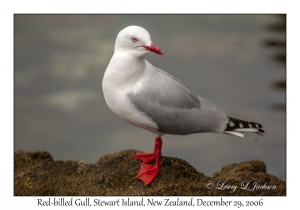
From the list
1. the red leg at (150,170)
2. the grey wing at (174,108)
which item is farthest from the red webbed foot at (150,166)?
the grey wing at (174,108)

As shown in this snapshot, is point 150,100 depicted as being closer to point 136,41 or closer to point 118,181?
point 136,41

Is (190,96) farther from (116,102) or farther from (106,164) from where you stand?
(106,164)

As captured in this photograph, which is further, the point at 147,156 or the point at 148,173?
the point at 147,156

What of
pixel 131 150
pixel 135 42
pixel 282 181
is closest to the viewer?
pixel 135 42

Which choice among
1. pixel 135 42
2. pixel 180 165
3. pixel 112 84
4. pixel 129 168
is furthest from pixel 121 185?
pixel 135 42

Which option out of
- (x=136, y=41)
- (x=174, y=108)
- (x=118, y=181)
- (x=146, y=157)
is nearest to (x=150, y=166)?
(x=146, y=157)

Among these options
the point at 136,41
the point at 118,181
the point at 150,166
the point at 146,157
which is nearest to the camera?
the point at 136,41
